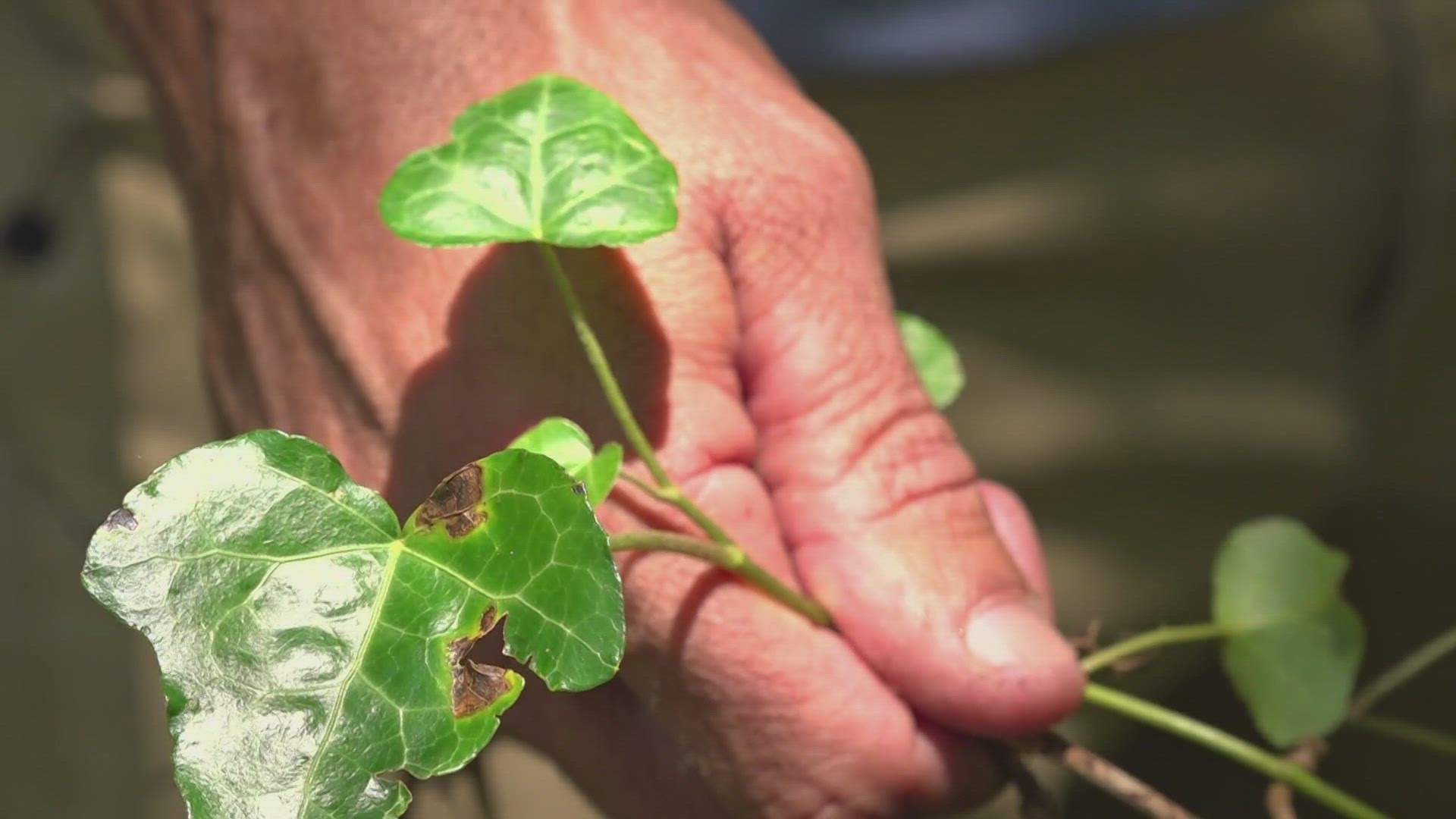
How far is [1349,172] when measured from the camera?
1.25 m

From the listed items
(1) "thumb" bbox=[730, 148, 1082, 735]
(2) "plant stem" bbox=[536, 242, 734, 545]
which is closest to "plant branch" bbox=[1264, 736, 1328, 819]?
(1) "thumb" bbox=[730, 148, 1082, 735]

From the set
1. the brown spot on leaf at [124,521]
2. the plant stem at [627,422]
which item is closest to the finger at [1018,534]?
the plant stem at [627,422]

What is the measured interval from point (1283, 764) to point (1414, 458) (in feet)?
3.03

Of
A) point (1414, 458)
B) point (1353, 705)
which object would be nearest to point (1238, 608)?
point (1353, 705)

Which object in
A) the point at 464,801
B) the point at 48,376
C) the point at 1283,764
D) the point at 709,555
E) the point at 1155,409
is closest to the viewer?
the point at 709,555

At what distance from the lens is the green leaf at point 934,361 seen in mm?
840

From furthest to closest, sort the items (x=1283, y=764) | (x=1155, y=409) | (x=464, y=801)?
(x=1155, y=409)
(x=464, y=801)
(x=1283, y=764)

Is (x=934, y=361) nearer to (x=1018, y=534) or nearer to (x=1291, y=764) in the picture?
(x=1018, y=534)

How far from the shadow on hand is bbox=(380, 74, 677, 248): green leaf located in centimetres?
6

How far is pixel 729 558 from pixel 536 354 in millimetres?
150

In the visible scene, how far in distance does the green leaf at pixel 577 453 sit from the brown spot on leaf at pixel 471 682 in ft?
0.27

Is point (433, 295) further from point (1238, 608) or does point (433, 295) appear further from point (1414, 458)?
point (1414, 458)

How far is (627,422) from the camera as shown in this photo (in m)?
0.59

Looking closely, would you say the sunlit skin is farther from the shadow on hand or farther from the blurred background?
the blurred background
